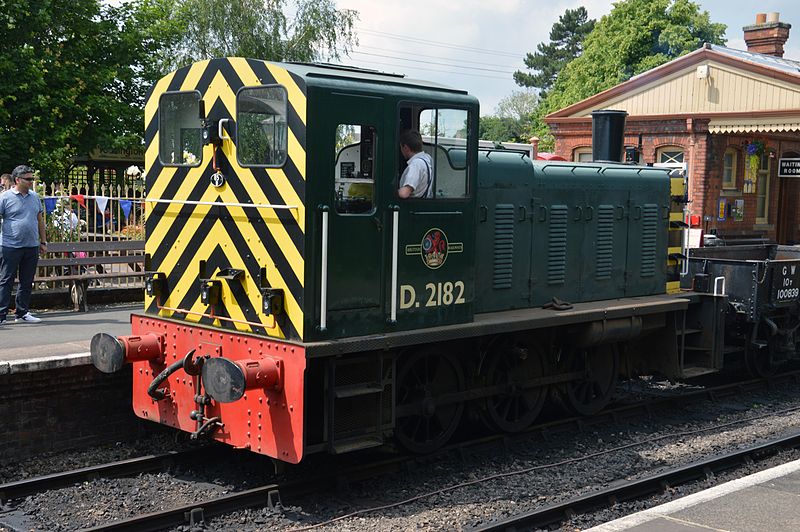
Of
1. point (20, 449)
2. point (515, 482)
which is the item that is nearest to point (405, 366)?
point (515, 482)

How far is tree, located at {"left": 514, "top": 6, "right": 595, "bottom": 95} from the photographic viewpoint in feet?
265

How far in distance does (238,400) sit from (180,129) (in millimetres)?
2341

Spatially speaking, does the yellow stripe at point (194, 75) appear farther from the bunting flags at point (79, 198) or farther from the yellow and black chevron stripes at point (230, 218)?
the bunting flags at point (79, 198)

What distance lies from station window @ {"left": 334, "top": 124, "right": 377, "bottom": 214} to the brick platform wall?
3.25m

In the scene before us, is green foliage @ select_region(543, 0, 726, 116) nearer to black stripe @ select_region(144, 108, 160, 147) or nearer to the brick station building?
the brick station building

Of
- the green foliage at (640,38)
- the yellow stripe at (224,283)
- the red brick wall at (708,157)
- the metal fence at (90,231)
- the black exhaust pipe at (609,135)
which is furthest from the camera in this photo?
the green foliage at (640,38)

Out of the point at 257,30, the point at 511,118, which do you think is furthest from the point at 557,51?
the point at 257,30

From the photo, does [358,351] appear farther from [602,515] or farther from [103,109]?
[103,109]

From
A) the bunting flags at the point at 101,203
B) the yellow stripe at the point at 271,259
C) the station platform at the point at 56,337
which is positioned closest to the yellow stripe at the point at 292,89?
the yellow stripe at the point at 271,259

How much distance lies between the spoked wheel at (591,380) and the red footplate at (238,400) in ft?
12.1

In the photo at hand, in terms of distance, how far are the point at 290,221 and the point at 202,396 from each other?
1.57 m

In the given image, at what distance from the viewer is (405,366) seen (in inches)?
278

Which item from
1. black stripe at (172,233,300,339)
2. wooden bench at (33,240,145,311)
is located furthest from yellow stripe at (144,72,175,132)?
wooden bench at (33,240,145,311)

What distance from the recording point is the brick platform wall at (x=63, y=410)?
7.54 metres
